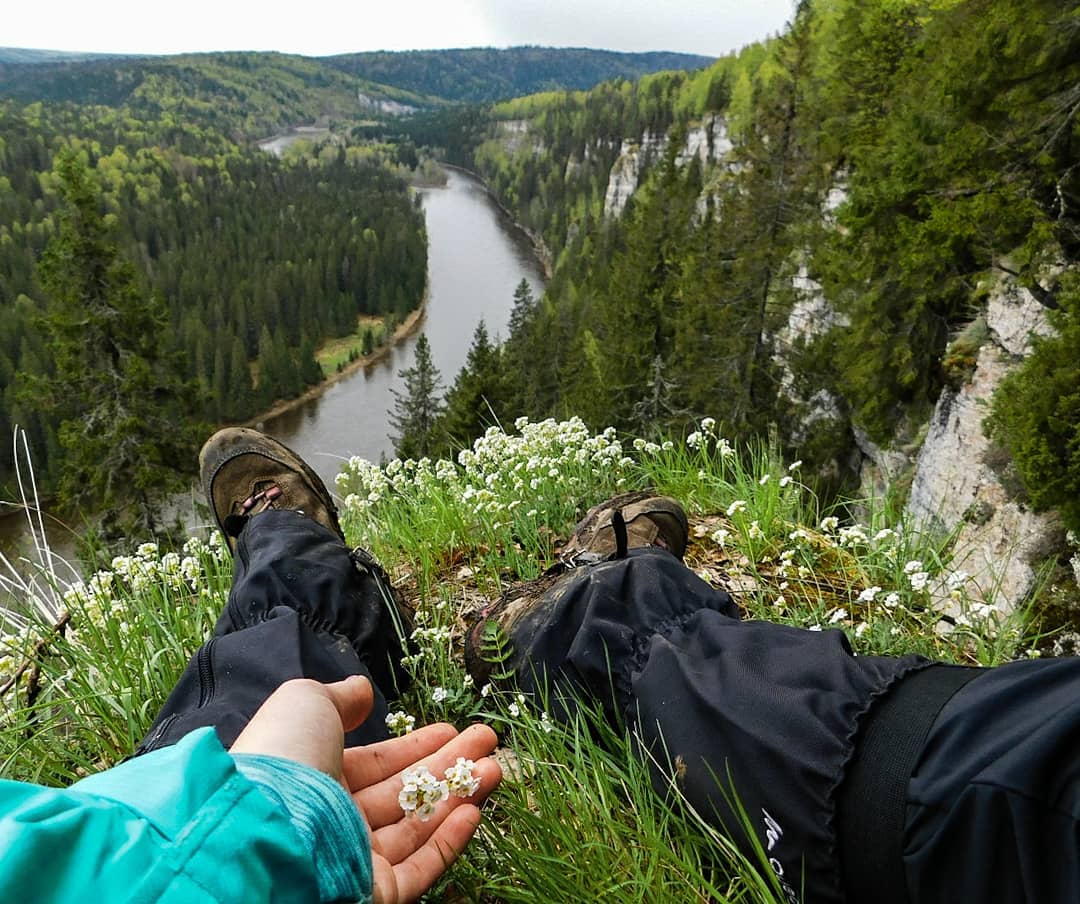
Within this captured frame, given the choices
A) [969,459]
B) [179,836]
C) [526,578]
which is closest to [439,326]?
[969,459]

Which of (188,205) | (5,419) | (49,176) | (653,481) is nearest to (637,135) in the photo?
(188,205)

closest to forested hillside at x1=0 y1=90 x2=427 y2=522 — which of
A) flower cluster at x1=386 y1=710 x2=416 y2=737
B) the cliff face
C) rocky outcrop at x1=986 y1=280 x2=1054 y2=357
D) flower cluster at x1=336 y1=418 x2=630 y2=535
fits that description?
the cliff face

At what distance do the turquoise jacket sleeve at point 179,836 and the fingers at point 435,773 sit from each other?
306mm

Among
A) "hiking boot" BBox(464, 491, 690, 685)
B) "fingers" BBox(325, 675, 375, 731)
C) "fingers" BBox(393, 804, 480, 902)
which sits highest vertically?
"fingers" BBox(325, 675, 375, 731)

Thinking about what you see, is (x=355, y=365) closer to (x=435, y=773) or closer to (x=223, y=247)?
(x=223, y=247)

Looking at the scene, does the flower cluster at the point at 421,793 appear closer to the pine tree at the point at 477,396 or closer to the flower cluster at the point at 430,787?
the flower cluster at the point at 430,787

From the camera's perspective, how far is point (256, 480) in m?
3.45

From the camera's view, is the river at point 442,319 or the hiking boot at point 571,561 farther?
the river at point 442,319

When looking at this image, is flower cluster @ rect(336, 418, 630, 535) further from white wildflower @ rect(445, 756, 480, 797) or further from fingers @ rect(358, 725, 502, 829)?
white wildflower @ rect(445, 756, 480, 797)

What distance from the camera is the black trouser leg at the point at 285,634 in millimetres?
1575

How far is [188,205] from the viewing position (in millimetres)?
94250

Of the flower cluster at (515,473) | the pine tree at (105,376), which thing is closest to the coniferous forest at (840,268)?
the flower cluster at (515,473)

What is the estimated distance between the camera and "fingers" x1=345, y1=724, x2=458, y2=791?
1415mm

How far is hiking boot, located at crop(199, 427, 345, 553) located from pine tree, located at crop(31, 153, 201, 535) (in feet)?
44.2
